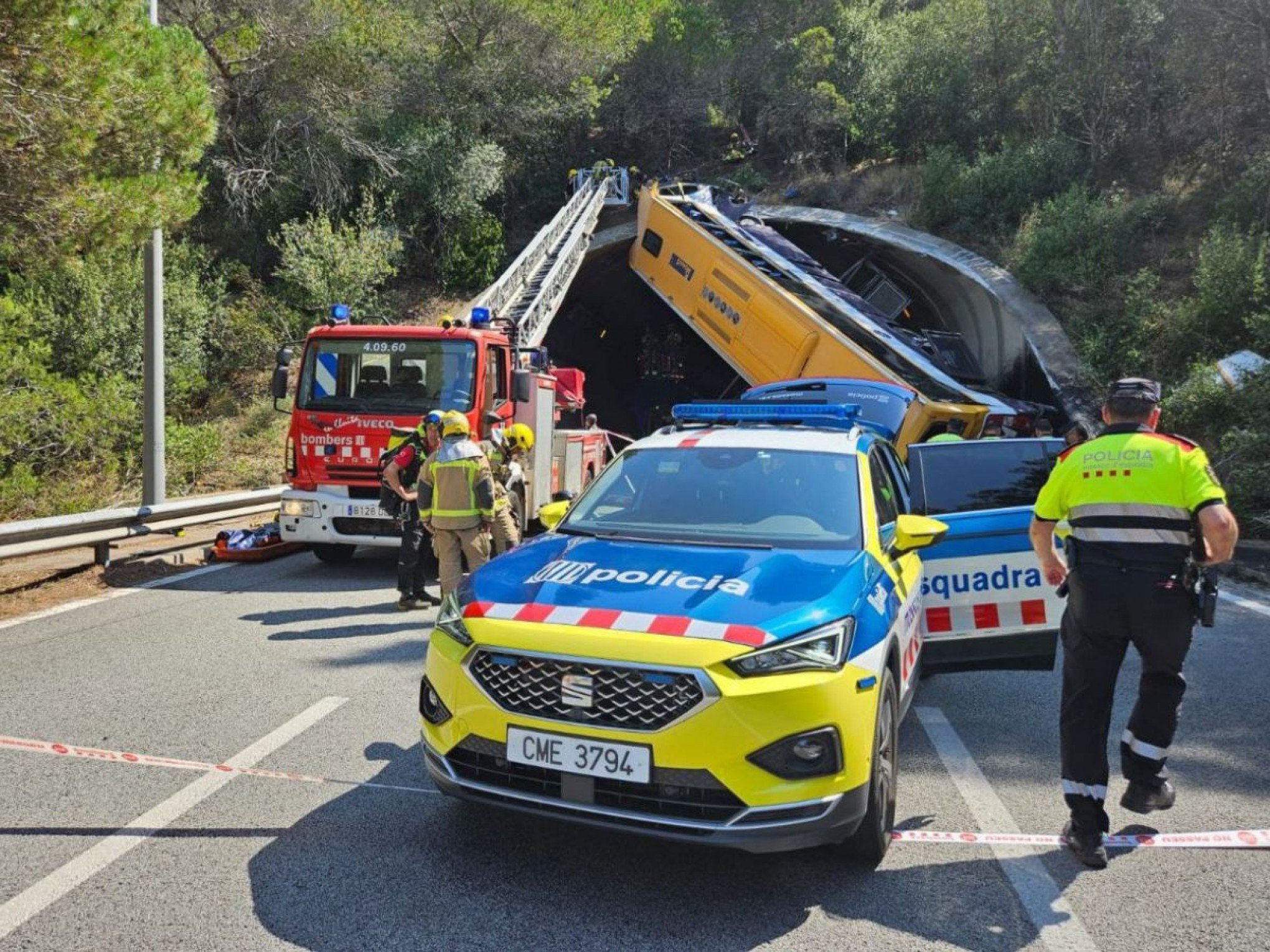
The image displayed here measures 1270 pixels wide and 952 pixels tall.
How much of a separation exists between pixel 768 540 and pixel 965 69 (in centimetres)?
2825

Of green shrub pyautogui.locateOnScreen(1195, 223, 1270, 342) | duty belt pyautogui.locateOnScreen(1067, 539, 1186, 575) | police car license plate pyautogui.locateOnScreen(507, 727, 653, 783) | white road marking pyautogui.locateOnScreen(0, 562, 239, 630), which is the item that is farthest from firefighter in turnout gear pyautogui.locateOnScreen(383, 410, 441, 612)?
green shrub pyautogui.locateOnScreen(1195, 223, 1270, 342)

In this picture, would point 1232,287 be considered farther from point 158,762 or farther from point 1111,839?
point 158,762

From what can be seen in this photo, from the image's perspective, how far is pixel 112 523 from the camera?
9.36m

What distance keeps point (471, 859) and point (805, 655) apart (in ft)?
4.74

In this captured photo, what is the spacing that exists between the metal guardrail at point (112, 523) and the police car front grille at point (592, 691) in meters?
6.71

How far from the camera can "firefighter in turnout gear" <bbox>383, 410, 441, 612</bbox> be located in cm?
813

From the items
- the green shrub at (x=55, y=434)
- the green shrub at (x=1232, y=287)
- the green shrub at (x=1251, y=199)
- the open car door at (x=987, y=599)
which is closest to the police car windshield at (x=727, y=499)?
the open car door at (x=987, y=599)

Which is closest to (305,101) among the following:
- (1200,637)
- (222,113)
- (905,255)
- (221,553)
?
(222,113)

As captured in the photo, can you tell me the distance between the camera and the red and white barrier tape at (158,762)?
4156 mm

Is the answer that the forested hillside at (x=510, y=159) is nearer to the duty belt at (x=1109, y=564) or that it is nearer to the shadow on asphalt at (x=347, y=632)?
the shadow on asphalt at (x=347, y=632)

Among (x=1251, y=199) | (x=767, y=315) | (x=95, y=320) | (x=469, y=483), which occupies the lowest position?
(x=469, y=483)

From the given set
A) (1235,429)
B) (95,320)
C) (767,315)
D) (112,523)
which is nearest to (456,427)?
(112,523)

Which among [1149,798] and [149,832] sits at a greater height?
[1149,798]

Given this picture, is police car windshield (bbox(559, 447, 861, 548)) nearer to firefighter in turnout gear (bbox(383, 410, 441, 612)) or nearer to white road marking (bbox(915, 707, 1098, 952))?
white road marking (bbox(915, 707, 1098, 952))
